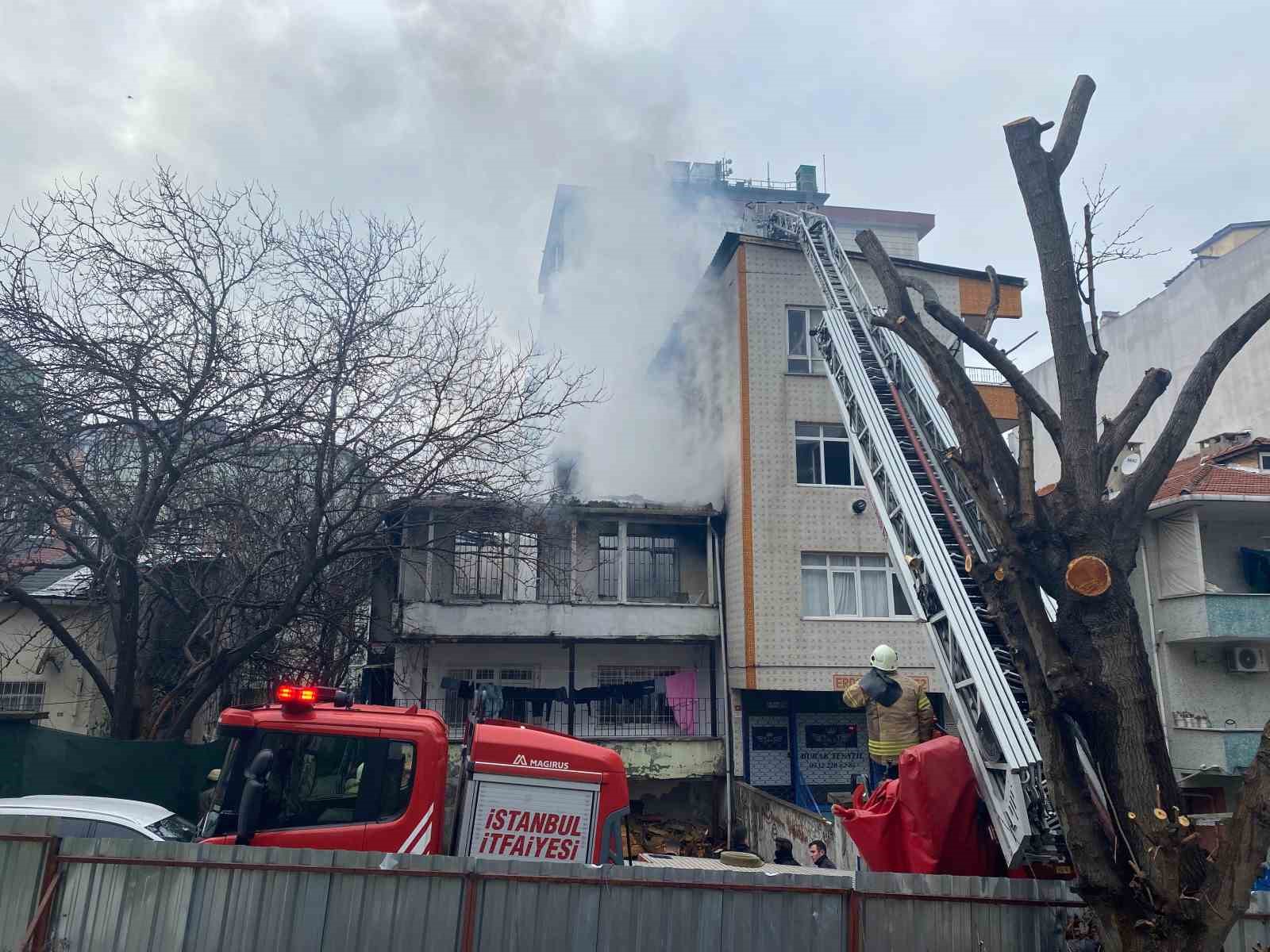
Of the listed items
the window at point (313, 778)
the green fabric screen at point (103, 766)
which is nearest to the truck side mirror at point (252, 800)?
the window at point (313, 778)

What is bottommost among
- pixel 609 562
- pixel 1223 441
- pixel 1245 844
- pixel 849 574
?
pixel 1245 844

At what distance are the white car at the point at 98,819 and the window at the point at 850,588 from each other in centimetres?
1265

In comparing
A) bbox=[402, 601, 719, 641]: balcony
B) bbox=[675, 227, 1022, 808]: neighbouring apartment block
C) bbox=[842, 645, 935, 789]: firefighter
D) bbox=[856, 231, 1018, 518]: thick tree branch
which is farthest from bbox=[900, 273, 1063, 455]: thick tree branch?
bbox=[402, 601, 719, 641]: balcony

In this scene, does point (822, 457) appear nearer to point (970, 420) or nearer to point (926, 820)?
point (970, 420)

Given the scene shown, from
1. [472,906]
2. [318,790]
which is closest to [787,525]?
[318,790]

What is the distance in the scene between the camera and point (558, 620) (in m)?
17.7

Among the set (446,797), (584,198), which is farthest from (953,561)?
(584,198)

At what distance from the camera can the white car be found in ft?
21.5

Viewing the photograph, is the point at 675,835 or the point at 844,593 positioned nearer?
the point at 675,835

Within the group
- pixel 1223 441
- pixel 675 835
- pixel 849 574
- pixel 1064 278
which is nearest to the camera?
pixel 1064 278

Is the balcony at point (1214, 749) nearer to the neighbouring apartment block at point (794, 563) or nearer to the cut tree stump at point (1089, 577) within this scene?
the neighbouring apartment block at point (794, 563)

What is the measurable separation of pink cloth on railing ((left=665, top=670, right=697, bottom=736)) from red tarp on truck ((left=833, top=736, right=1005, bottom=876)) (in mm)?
11764

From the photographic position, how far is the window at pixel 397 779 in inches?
254

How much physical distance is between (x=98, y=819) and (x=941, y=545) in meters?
7.49
